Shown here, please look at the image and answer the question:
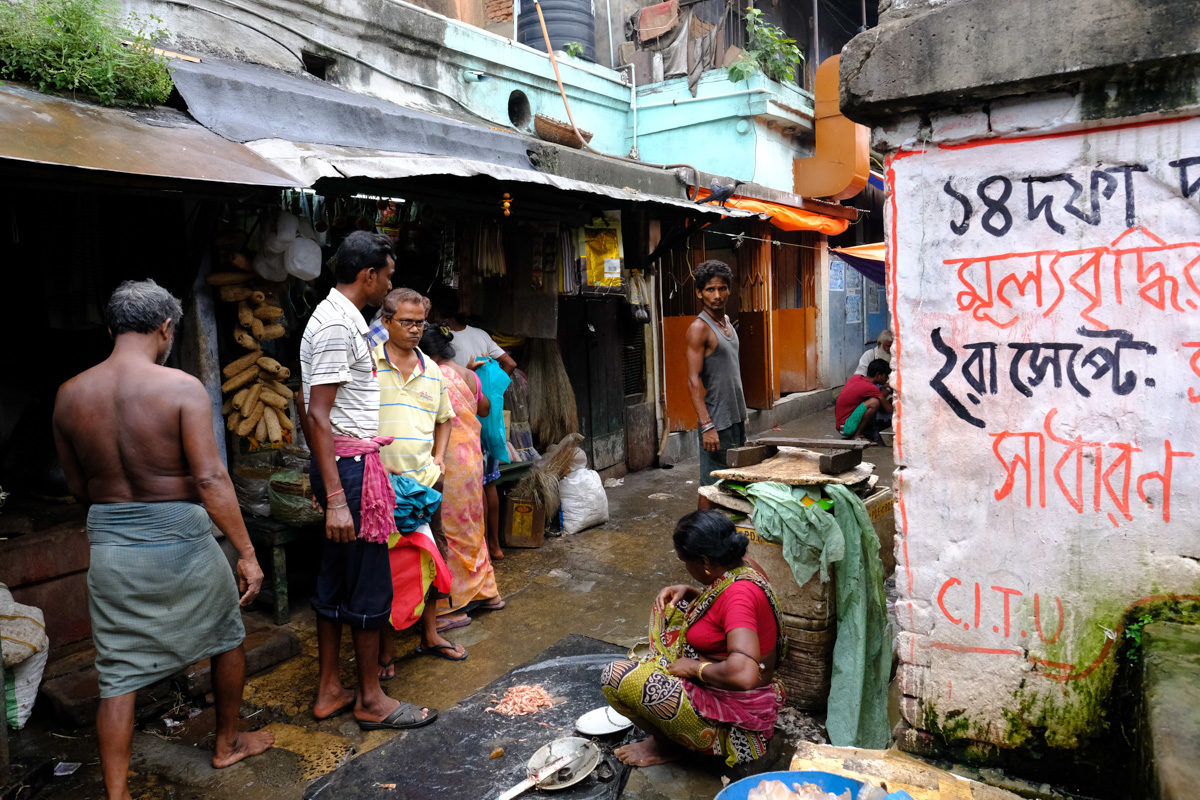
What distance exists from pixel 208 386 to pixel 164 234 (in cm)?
93

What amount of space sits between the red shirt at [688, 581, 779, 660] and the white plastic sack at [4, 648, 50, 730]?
3077mm

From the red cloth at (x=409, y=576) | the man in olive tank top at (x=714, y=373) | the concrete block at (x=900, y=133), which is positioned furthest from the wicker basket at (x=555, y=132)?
the concrete block at (x=900, y=133)

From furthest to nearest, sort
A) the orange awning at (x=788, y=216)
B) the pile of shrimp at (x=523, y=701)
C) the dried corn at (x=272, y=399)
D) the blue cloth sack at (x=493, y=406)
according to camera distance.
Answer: the orange awning at (x=788, y=216)
the blue cloth sack at (x=493, y=406)
the dried corn at (x=272, y=399)
the pile of shrimp at (x=523, y=701)

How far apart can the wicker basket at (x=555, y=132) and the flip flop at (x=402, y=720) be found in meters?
6.01

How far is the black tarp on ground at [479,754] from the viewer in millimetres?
3268

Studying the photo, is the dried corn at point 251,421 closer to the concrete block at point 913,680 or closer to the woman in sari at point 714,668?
the woman in sari at point 714,668

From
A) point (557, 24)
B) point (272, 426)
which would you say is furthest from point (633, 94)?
point (272, 426)

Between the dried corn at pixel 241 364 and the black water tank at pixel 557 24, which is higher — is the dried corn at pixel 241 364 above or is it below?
below

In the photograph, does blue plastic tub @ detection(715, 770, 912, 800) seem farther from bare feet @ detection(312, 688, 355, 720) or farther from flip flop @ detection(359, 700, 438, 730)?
bare feet @ detection(312, 688, 355, 720)

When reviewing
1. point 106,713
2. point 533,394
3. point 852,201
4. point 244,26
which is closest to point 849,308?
point 852,201

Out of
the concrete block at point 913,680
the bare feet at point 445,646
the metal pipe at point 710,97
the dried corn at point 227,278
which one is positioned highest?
the metal pipe at point 710,97

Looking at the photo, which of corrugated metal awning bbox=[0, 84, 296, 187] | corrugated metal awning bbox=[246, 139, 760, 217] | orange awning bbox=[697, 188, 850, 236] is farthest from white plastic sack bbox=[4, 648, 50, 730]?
orange awning bbox=[697, 188, 850, 236]

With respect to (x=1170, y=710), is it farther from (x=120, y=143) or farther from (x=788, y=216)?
(x=788, y=216)

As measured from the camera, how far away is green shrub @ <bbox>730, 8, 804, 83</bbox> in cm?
1134
